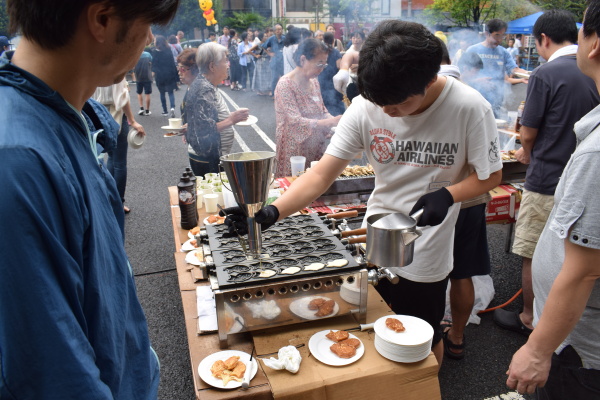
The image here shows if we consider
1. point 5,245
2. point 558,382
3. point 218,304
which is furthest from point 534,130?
point 5,245

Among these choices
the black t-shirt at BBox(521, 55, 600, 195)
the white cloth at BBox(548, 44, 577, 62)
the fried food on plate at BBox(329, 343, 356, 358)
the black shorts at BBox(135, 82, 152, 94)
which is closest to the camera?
the fried food on plate at BBox(329, 343, 356, 358)

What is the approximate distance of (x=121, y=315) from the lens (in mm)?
1101

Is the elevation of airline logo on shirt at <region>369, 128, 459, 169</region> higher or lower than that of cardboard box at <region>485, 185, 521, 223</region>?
higher

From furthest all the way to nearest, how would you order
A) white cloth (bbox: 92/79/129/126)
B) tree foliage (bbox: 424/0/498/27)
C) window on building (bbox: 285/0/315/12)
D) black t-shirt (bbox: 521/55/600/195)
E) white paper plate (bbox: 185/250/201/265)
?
window on building (bbox: 285/0/315/12), tree foliage (bbox: 424/0/498/27), white cloth (bbox: 92/79/129/126), black t-shirt (bbox: 521/55/600/195), white paper plate (bbox: 185/250/201/265)

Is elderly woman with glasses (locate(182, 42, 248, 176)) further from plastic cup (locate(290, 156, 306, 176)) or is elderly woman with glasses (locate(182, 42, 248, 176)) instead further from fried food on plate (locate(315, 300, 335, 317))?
fried food on plate (locate(315, 300, 335, 317))

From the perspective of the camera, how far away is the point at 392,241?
1830 millimetres

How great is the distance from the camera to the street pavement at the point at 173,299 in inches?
117

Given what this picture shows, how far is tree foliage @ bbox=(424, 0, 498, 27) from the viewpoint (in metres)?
10.7

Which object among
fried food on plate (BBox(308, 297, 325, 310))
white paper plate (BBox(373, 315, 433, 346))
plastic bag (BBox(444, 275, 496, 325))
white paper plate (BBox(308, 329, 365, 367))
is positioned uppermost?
fried food on plate (BBox(308, 297, 325, 310))

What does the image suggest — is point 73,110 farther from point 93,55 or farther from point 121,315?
point 121,315

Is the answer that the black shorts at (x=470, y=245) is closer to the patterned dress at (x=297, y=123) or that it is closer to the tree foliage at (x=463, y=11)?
the patterned dress at (x=297, y=123)

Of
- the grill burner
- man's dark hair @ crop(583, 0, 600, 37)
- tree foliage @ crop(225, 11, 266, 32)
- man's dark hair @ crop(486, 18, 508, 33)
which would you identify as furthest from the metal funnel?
tree foliage @ crop(225, 11, 266, 32)

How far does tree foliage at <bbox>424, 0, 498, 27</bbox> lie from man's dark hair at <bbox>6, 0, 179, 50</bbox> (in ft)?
37.3

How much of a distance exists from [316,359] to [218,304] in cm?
51
